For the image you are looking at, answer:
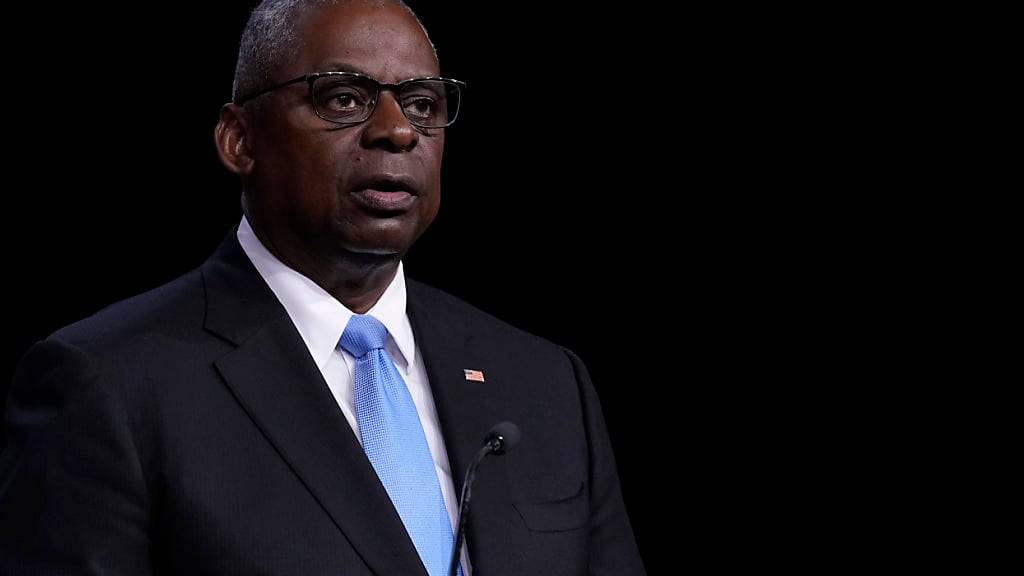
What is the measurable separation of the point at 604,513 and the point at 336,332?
0.60 m

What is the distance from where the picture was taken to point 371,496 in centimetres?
208

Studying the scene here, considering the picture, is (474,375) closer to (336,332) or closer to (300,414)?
(336,332)

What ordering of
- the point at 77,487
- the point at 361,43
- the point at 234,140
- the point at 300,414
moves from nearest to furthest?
1. the point at 77,487
2. the point at 300,414
3. the point at 361,43
4. the point at 234,140

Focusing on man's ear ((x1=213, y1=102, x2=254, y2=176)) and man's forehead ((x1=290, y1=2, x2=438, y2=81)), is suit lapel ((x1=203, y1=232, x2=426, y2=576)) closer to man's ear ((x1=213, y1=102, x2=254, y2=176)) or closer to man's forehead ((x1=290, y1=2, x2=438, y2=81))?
man's ear ((x1=213, y1=102, x2=254, y2=176))

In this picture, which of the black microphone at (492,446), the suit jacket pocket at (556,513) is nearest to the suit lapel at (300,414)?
the black microphone at (492,446)

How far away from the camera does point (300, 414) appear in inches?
84.0

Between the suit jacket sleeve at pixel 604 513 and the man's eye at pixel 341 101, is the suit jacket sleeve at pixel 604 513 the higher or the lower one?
the lower one

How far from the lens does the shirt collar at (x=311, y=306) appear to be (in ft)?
7.43

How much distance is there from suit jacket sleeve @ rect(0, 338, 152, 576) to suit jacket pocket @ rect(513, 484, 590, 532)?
0.61m

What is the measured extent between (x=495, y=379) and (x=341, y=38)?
2.15ft

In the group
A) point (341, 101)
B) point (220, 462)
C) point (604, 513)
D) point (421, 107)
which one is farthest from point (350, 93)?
point (604, 513)

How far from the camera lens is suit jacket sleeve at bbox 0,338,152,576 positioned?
6.31 feet

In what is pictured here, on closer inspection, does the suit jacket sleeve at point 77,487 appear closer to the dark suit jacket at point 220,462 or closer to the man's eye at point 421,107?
the dark suit jacket at point 220,462

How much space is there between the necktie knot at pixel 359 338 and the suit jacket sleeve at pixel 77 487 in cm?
39
